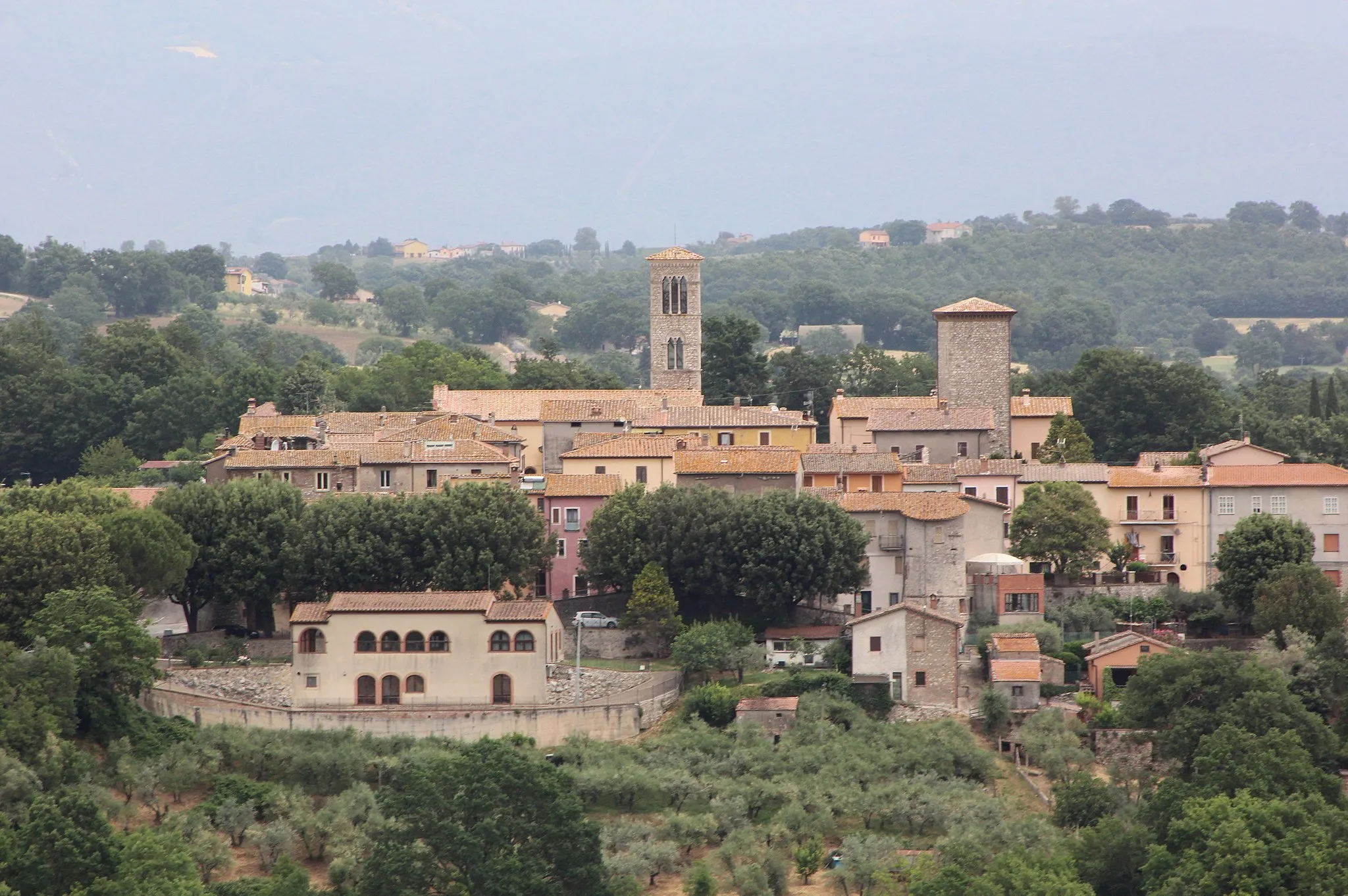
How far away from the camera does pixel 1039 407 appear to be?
69812 mm

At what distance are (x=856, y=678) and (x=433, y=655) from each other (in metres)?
9.09

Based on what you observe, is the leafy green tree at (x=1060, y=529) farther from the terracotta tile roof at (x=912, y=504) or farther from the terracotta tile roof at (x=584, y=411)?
the terracotta tile roof at (x=584, y=411)

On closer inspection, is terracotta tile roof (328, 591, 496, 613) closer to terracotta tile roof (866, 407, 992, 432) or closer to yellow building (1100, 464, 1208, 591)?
terracotta tile roof (866, 407, 992, 432)

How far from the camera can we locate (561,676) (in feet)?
178

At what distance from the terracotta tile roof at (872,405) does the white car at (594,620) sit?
1384 cm

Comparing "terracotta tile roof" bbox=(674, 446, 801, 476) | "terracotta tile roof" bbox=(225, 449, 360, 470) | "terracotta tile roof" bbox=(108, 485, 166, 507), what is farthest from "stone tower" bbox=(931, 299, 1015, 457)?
"terracotta tile roof" bbox=(108, 485, 166, 507)

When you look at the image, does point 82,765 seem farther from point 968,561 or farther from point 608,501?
point 968,561

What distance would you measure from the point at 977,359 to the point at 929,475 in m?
7.95

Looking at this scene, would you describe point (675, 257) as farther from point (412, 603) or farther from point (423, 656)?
point (423, 656)

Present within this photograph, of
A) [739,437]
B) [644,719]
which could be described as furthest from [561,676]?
[739,437]

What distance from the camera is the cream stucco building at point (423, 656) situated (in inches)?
2066

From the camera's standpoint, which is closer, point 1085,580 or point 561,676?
point 561,676

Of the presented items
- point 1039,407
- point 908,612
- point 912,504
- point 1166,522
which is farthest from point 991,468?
point 908,612

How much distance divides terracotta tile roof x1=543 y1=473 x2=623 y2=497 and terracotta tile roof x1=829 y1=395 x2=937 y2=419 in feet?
34.2
